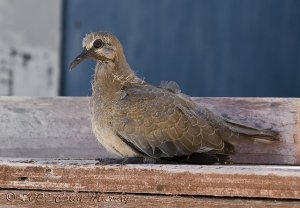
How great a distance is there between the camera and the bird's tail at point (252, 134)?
12.2ft

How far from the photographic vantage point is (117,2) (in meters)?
7.71

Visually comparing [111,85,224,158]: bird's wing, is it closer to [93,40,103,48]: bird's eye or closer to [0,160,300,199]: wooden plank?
[93,40,103,48]: bird's eye

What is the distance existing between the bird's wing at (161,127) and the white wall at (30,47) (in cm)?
414

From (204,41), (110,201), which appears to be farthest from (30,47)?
(110,201)

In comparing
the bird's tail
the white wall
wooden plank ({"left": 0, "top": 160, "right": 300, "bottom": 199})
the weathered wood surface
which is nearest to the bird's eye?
the weathered wood surface

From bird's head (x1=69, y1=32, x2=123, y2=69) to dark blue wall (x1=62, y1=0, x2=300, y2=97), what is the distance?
11.5 ft

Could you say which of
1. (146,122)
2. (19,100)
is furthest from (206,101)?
(19,100)

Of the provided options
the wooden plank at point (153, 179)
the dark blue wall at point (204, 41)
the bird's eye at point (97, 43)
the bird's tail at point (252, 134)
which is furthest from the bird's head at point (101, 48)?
the dark blue wall at point (204, 41)

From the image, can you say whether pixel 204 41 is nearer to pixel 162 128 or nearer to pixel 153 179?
pixel 162 128

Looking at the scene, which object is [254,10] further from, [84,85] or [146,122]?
[146,122]

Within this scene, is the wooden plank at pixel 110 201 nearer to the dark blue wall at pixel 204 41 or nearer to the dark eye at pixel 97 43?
the dark eye at pixel 97 43

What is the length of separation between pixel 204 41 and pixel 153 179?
16.4ft

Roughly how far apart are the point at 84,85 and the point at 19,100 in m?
3.58

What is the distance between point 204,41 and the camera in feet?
25.1
